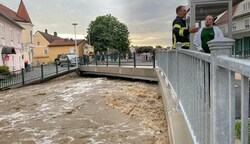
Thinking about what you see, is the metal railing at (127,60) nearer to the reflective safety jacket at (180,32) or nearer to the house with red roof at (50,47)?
the reflective safety jacket at (180,32)

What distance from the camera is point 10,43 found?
30.3 meters

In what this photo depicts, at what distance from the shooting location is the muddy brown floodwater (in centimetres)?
770

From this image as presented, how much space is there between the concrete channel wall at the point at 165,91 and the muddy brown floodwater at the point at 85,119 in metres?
1.08

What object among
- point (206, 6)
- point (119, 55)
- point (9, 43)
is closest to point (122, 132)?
point (206, 6)

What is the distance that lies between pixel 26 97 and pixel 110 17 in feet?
178

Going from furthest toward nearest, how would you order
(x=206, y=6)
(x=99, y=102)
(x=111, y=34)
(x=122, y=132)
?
(x=111, y=34) < (x=99, y=102) < (x=122, y=132) < (x=206, y=6)

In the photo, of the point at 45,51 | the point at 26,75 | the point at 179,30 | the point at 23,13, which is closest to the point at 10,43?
the point at 26,75

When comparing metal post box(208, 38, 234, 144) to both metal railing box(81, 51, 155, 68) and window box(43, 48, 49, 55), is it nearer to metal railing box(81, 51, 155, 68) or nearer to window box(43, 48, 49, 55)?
metal railing box(81, 51, 155, 68)

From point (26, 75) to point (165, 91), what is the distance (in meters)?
16.5

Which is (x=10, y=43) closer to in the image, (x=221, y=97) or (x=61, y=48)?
(x=221, y=97)

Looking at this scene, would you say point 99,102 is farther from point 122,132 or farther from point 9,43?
point 9,43

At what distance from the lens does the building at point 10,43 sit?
26.9 meters

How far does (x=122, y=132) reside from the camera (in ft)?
26.6

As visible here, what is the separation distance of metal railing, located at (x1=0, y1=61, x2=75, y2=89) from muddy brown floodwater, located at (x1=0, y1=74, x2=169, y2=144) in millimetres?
4933
